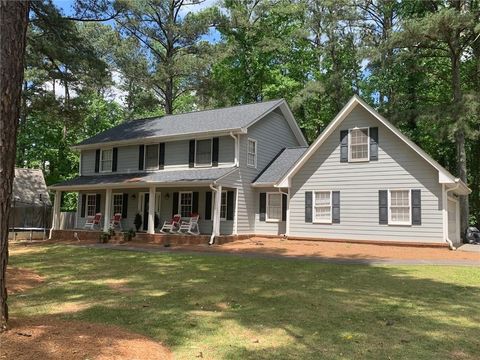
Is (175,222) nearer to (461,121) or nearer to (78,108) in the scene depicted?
(78,108)

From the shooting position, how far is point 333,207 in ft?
64.2

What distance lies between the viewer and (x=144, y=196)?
2405 centimetres

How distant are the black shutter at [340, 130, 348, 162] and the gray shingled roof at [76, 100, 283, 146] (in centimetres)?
474

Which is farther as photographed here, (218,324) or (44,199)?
(44,199)

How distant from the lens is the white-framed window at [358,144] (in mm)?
18969

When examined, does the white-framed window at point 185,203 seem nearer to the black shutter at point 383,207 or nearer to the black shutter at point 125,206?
the black shutter at point 125,206

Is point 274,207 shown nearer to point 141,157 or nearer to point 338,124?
point 338,124

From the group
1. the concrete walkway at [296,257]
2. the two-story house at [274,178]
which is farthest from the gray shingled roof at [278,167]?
the concrete walkway at [296,257]

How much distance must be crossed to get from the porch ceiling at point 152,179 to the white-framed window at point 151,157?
57 centimetres

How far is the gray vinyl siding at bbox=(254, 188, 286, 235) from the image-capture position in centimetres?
2159

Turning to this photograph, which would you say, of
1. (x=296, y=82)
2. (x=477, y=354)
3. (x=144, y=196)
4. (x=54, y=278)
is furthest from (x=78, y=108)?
(x=477, y=354)

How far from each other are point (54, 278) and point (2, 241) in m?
5.91

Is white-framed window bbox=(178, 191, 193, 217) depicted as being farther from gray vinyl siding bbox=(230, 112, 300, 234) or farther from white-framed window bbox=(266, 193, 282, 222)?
white-framed window bbox=(266, 193, 282, 222)

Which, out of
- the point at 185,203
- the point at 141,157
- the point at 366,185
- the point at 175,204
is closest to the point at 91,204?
the point at 141,157
